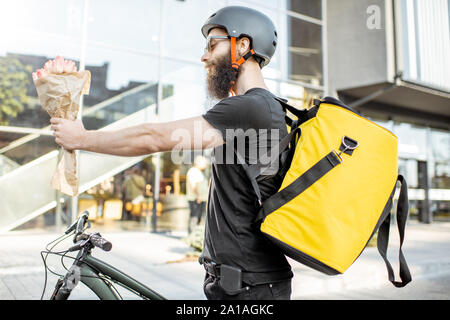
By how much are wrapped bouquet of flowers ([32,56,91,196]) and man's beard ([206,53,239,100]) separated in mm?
574

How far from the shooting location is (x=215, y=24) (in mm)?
1784

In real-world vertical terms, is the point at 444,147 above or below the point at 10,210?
above

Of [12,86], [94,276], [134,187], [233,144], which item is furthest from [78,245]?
[12,86]

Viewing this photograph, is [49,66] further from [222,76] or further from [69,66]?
[222,76]

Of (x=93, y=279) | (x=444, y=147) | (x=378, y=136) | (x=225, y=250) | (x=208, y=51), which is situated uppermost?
(x=444, y=147)

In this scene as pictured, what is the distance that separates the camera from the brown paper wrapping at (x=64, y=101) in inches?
57.9

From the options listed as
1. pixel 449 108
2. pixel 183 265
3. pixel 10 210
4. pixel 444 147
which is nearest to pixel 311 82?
pixel 449 108

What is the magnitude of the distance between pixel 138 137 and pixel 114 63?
31.0 ft

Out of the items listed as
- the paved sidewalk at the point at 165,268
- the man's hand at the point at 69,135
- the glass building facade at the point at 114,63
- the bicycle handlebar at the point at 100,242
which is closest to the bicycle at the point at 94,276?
the bicycle handlebar at the point at 100,242

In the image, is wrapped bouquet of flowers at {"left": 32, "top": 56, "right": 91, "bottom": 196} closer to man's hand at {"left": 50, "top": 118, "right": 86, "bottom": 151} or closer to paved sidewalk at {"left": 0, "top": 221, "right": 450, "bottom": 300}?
man's hand at {"left": 50, "top": 118, "right": 86, "bottom": 151}

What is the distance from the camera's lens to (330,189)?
1.40 m

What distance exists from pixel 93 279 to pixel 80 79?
1.01m

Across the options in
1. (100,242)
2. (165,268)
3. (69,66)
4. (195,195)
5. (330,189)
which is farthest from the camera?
(195,195)

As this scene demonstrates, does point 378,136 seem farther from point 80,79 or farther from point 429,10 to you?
point 429,10
